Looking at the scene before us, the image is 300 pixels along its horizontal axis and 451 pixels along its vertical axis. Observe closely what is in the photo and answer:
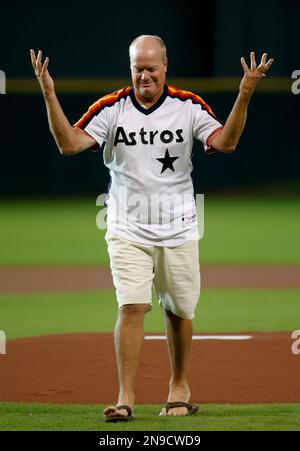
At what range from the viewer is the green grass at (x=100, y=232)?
14.0 meters

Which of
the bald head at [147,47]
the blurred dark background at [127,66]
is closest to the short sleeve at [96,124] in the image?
the bald head at [147,47]

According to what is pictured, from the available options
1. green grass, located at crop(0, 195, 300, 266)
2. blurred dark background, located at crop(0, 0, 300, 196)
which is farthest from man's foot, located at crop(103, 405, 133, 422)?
blurred dark background, located at crop(0, 0, 300, 196)

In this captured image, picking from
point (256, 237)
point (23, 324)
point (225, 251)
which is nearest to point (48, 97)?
point (23, 324)

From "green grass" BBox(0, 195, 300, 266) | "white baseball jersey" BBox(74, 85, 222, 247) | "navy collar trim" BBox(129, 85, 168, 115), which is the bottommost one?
"green grass" BBox(0, 195, 300, 266)

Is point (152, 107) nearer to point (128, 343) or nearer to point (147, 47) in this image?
point (147, 47)

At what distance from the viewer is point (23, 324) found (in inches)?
355

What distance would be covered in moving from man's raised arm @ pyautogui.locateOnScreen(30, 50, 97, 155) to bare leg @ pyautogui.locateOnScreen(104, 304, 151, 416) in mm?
876

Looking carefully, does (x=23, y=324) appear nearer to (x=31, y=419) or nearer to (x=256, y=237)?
(x=31, y=419)

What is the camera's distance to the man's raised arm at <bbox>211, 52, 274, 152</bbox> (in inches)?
207

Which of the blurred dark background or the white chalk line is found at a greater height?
the blurred dark background

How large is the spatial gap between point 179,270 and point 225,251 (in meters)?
9.12

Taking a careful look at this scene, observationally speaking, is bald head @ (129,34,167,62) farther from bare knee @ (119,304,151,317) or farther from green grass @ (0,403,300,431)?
green grass @ (0,403,300,431)

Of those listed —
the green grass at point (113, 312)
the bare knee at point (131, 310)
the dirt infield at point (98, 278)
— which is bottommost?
the dirt infield at point (98, 278)

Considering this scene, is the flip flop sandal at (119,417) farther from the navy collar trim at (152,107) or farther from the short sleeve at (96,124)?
the navy collar trim at (152,107)
